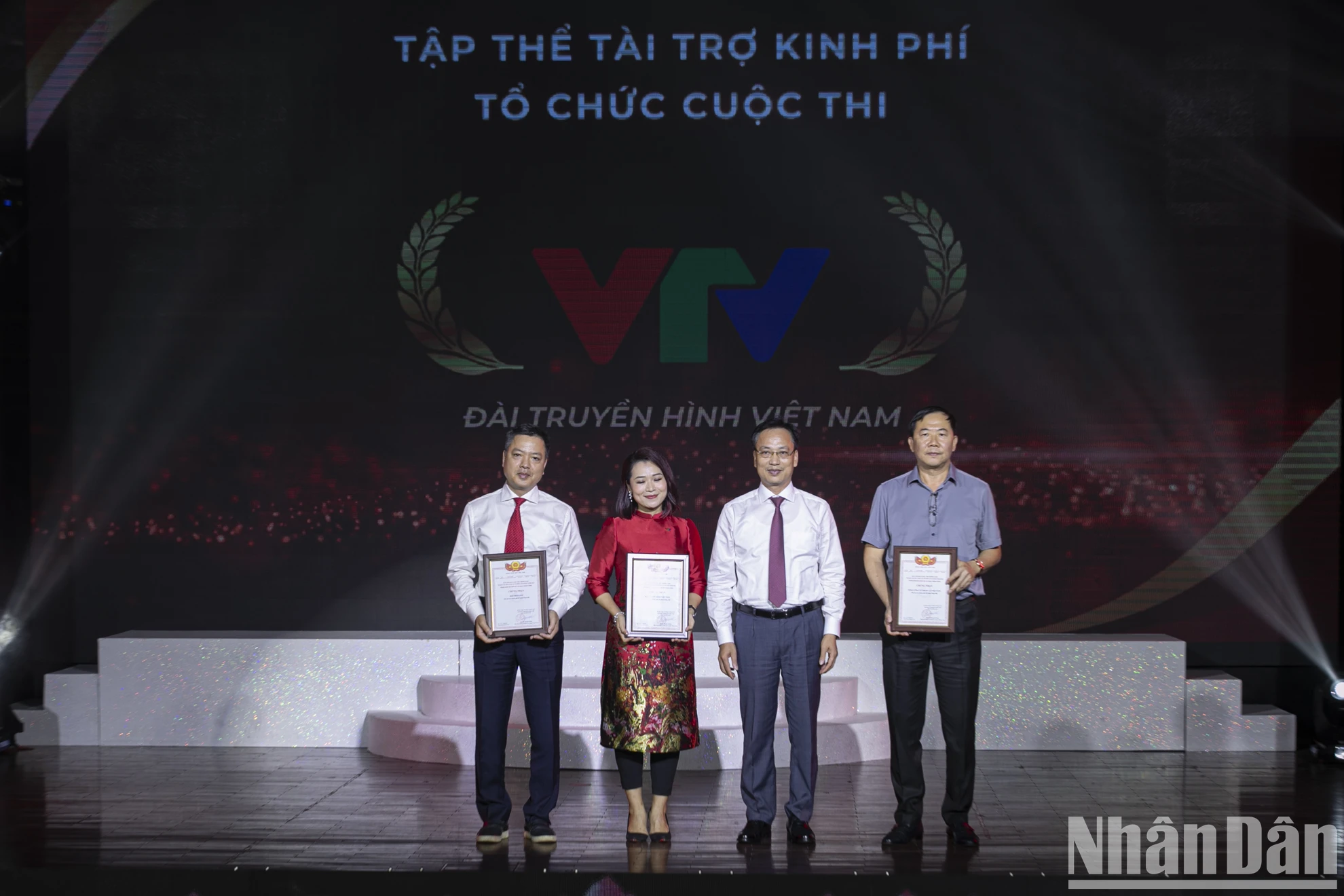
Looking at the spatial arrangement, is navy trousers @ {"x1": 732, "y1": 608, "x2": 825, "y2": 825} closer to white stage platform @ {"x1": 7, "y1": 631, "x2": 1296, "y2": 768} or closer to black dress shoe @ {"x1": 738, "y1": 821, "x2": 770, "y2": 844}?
black dress shoe @ {"x1": 738, "y1": 821, "x2": 770, "y2": 844}

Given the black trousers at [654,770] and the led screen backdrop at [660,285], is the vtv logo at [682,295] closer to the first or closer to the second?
the led screen backdrop at [660,285]

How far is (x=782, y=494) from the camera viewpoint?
4.29 meters

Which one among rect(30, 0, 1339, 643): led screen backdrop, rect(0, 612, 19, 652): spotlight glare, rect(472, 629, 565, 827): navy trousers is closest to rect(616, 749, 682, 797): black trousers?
rect(472, 629, 565, 827): navy trousers

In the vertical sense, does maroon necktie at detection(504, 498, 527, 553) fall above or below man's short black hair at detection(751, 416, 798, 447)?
below

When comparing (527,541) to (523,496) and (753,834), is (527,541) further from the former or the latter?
(753,834)

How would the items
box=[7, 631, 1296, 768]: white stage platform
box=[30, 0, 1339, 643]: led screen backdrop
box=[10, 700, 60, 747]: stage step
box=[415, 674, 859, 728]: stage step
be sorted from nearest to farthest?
box=[415, 674, 859, 728]: stage step → box=[7, 631, 1296, 768]: white stage platform → box=[10, 700, 60, 747]: stage step → box=[30, 0, 1339, 643]: led screen backdrop

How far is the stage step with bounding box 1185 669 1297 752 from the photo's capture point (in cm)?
592

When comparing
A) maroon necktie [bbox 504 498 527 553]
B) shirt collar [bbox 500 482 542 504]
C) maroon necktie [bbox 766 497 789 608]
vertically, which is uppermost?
shirt collar [bbox 500 482 542 504]

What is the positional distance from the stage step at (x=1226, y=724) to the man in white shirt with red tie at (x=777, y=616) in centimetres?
262

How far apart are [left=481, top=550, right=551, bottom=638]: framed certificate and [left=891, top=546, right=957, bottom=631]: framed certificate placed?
4.03 ft

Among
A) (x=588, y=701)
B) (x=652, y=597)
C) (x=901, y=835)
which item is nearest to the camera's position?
(x=652, y=597)

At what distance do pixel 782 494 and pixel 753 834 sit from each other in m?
1.19

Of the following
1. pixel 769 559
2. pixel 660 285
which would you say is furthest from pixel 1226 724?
pixel 660 285

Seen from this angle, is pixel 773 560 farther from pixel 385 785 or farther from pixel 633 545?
pixel 385 785
